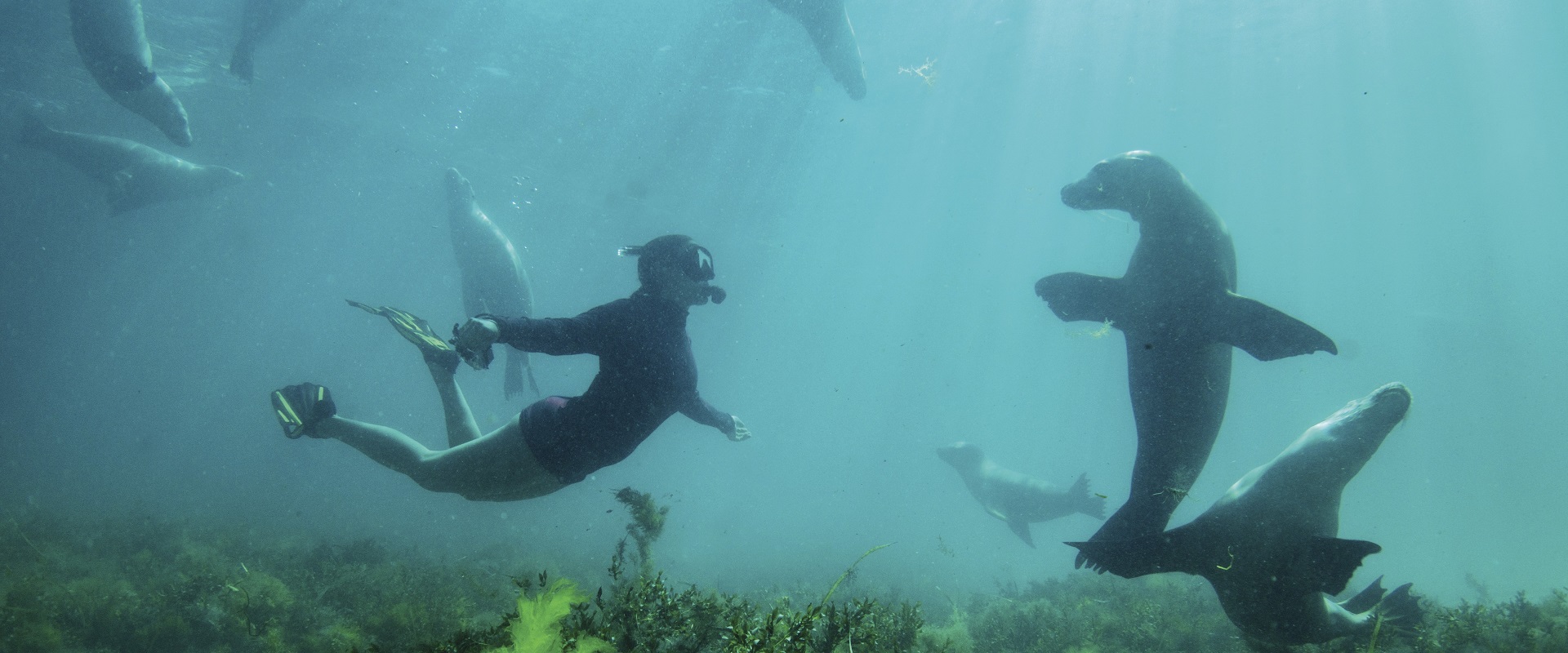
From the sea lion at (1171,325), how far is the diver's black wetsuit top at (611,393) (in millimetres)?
3017

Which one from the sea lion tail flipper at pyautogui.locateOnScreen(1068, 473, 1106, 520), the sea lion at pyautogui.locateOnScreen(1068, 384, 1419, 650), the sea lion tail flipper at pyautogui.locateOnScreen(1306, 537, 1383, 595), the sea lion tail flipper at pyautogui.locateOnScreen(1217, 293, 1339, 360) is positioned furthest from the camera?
the sea lion tail flipper at pyautogui.locateOnScreen(1068, 473, 1106, 520)

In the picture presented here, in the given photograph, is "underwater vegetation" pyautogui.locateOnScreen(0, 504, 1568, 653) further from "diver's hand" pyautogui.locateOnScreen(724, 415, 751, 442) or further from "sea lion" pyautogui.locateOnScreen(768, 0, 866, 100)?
"sea lion" pyautogui.locateOnScreen(768, 0, 866, 100)

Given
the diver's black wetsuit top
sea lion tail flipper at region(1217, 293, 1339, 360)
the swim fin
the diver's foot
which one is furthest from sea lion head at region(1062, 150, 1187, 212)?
the diver's foot

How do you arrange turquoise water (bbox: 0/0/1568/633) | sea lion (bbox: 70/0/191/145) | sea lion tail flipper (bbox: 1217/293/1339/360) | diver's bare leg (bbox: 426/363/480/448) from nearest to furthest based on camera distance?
sea lion tail flipper (bbox: 1217/293/1339/360) < diver's bare leg (bbox: 426/363/480/448) < sea lion (bbox: 70/0/191/145) < turquoise water (bbox: 0/0/1568/633)

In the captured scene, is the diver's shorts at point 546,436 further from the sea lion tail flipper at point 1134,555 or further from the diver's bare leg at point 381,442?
the sea lion tail flipper at point 1134,555

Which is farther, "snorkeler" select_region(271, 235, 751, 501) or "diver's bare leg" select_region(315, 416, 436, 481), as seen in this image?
"diver's bare leg" select_region(315, 416, 436, 481)

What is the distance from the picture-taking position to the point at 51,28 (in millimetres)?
18094

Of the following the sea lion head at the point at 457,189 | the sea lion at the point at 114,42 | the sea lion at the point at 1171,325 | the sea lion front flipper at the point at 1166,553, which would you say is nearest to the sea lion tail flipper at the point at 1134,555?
the sea lion front flipper at the point at 1166,553

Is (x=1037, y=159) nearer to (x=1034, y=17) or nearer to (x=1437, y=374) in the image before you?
(x=1034, y=17)

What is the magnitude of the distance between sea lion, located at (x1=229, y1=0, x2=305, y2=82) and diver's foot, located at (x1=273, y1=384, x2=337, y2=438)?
1936 cm

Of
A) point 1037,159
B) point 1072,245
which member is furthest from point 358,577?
point 1072,245

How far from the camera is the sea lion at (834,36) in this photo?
15.5 meters

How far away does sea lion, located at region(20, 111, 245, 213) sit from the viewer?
20.1 m

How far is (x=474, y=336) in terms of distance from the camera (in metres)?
2.78
